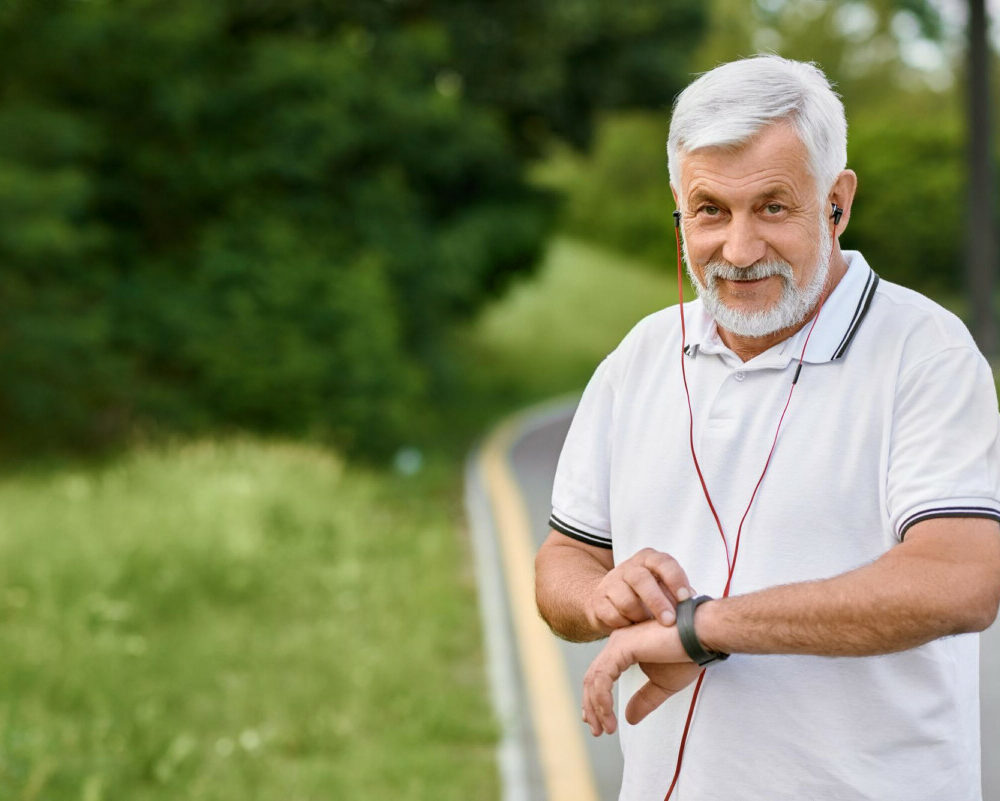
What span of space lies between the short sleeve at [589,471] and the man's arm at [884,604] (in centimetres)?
45

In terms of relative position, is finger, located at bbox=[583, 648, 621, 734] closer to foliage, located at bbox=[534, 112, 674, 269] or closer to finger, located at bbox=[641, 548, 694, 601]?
finger, located at bbox=[641, 548, 694, 601]

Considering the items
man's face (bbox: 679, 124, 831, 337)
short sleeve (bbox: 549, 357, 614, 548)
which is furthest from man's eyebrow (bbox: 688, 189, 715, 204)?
short sleeve (bbox: 549, 357, 614, 548)

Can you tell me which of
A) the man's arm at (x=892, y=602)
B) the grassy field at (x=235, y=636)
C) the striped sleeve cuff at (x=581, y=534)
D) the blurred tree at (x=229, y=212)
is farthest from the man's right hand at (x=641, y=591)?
the blurred tree at (x=229, y=212)

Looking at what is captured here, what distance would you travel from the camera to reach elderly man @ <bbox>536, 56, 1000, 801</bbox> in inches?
87.2

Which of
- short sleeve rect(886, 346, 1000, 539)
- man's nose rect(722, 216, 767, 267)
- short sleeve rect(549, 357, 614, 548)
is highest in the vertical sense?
man's nose rect(722, 216, 767, 267)

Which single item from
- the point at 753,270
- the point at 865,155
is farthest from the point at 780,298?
the point at 865,155

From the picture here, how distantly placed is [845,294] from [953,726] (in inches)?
29.9

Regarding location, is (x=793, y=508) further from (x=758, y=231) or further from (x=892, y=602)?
(x=758, y=231)

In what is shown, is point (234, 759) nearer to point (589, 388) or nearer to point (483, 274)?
point (589, 388)

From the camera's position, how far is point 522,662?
327 inches

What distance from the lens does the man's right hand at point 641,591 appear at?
2.32m

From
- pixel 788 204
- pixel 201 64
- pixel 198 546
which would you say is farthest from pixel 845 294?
pixel 201 64

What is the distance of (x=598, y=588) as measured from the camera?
2432mm

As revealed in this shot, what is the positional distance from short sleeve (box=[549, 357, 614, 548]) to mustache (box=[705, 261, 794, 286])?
329 millimetres
